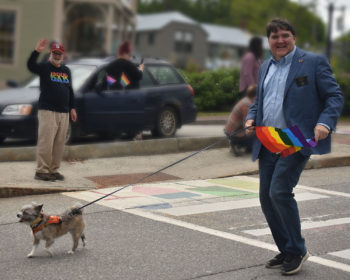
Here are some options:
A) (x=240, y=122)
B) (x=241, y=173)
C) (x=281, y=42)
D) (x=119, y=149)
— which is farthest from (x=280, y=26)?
(x=119, y=149)

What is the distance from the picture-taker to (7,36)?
26.8 metres

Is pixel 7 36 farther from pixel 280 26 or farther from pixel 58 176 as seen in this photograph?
pixel 280 26

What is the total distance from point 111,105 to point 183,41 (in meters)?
64.6

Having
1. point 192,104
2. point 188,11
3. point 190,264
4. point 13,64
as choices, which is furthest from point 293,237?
point 188,11

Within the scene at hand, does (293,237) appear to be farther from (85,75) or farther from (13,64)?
(13,64)

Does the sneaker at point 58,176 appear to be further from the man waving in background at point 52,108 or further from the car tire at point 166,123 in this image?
the car tire at point 166,123

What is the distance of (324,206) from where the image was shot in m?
8.48

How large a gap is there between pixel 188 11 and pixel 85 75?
98819 millimetres

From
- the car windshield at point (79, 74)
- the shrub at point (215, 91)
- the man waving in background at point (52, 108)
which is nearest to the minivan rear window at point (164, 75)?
the shrub at point (215, 91)

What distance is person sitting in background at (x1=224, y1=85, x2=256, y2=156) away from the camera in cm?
1188

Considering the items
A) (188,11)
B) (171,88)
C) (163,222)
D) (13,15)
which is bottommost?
(163,222)

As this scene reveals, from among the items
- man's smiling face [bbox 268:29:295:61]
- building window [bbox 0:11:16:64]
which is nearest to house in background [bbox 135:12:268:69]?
building window [bbox 0:11:16:64]

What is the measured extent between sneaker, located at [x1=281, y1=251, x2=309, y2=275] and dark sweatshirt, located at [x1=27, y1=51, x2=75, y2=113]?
468cm

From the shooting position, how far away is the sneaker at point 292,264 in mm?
5531
